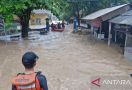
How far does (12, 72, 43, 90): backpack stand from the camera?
3.15m

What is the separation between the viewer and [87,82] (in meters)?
9.23

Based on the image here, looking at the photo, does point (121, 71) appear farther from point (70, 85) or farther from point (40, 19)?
point (40, 19)

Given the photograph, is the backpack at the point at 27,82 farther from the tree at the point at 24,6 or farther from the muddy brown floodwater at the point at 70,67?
the tree at the point at 24,6

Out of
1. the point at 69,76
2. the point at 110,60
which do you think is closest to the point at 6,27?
the point at 110,60

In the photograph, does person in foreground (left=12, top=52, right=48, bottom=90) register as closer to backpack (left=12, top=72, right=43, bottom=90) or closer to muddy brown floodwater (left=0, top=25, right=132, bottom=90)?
backpack (left=12, top=72, right=43, bottom=90)

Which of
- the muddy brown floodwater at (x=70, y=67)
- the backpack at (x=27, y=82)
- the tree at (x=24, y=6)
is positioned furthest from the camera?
the tree at (x=24, y=6)

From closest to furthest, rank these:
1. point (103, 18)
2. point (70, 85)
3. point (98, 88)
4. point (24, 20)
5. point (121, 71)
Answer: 1. point (98, 88)
2. point (70, 85)
3. point (121, 71)
4. point (103, 18)
5. point (24, 20)

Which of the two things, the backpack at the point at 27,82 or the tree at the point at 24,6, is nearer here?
the backpack at the point at 27,82

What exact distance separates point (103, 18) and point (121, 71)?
9.14 metres

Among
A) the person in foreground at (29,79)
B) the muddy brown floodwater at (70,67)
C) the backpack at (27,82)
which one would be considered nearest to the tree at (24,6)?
the muddy brown floodwater at (70,67)

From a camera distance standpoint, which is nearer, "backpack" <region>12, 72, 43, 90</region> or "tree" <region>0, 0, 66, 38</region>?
"backpack" <region>12, 72, 43, 90</region>

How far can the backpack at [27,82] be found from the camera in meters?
3.15

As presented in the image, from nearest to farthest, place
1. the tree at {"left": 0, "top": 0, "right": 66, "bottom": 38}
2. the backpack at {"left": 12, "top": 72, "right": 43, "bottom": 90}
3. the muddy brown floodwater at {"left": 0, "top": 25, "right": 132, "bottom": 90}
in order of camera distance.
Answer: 1. the backpack at {"left": 12, "top": 72, "right": 43, "bottom": 90}
2. the muddy brown floodwater at {"left": 0, "top": 25, "right": 132, "bottom": 90}
3. the tree at {"left": 0, "top": 0, "right": 66, "bottom": 38}

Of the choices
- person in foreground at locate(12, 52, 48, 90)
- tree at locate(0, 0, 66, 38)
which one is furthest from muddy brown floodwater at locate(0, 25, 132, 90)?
person in foreground at locate(12, 52, 48, 90)
